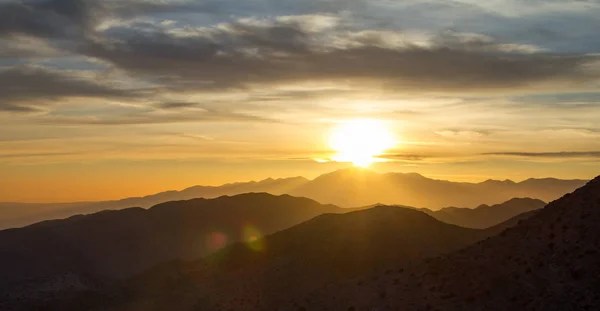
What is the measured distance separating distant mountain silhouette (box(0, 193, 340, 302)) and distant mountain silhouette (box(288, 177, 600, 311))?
270ft

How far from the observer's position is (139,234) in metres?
131

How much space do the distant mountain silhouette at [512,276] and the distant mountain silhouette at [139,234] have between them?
82.2 m

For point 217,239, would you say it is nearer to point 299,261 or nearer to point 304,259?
point 304,259

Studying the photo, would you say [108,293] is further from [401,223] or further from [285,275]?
[401,223]

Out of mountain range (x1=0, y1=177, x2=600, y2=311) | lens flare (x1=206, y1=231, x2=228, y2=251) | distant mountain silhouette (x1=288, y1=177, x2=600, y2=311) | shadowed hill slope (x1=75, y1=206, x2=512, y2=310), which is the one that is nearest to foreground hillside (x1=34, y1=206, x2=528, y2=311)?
shadowed hill slope (x1=75, y1=206, x2=512, y2=310)

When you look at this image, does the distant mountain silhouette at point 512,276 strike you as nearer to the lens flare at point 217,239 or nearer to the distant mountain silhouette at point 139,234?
the distant mountain silhouette at point 139,234

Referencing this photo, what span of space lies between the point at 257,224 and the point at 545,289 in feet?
368

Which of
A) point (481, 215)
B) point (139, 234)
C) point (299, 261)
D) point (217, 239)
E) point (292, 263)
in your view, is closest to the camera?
point (292, 263)

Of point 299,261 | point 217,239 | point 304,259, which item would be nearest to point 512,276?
point 299,261

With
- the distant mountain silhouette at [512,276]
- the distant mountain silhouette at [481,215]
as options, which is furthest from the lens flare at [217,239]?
the distant mountain silhouette at [512,276]

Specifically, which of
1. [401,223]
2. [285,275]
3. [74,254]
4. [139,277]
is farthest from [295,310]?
[74,254]

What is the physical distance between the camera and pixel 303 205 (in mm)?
154000

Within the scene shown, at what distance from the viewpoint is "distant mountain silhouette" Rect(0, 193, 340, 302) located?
113m

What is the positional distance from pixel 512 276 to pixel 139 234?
11275 centimetres
